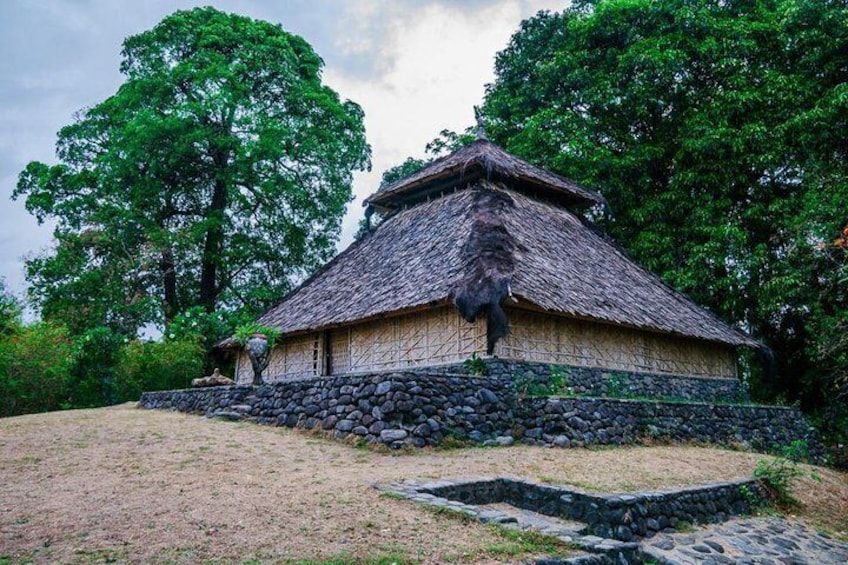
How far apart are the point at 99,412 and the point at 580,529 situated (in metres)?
10.9

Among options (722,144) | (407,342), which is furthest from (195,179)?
(722,144)

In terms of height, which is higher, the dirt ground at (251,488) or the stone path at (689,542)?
the dirt ground at (251,488)

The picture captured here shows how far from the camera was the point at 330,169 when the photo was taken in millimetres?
24375

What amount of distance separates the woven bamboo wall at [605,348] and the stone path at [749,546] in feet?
16.6

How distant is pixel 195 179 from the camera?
23.8 m

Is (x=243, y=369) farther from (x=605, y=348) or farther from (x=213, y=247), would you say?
(x=605, y=348)

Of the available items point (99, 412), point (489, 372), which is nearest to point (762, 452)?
point (489, 372)

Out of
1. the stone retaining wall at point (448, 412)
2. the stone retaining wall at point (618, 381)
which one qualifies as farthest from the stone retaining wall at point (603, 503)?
the stone retaining wall at point (618, 381)

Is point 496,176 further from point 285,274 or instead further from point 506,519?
point 506,519

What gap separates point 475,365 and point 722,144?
12.6 metres

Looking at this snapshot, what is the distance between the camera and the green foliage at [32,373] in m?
15.0

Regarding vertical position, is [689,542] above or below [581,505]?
below


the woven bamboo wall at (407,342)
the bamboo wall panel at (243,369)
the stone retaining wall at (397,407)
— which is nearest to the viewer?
the stone retaining wall at (397,407)

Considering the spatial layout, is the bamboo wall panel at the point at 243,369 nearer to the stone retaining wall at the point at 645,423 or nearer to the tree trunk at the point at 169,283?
the tree trunk at the point at 169,283
